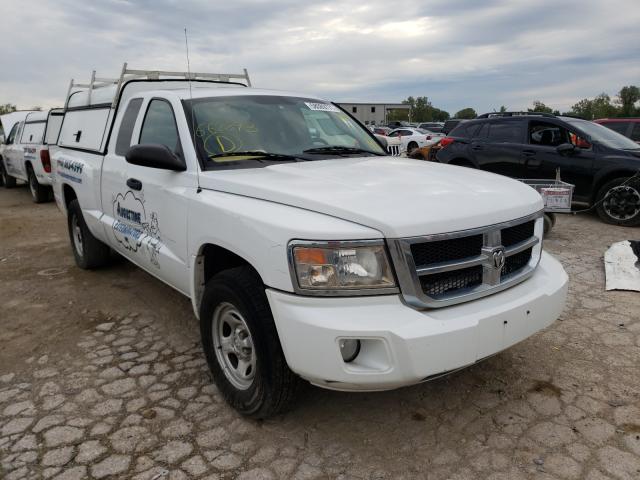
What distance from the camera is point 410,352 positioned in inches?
83.0

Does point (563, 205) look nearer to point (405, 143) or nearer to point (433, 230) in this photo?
point (433, 230)

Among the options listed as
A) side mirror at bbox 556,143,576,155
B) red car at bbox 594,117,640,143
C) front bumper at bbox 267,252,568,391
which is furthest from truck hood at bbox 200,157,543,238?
red car at bbox 594,117,640,143

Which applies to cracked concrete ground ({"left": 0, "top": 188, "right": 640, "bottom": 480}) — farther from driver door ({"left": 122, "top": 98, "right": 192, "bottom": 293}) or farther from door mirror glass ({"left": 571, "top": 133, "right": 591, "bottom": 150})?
door mirror glass ({"left": 571, "top": 133, "right": 591, "bottom": 150})

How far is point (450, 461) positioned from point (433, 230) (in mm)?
1139

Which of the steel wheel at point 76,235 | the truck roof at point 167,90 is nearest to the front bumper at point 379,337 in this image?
the truck roof at point 167,90

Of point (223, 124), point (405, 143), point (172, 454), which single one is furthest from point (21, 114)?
point (405, 143)

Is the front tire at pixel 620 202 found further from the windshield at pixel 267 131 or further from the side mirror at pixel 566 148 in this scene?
the windshield at pixel 267 131

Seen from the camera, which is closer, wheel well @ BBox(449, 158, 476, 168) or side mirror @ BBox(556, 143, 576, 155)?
side mirror @ BBox(556, 143, 576, 155)

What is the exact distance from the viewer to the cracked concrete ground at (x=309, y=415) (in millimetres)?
2443

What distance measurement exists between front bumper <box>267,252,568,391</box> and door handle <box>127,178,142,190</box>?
181 cm

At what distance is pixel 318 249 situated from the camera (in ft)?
7.26

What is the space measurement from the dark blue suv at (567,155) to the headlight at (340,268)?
6675 mm

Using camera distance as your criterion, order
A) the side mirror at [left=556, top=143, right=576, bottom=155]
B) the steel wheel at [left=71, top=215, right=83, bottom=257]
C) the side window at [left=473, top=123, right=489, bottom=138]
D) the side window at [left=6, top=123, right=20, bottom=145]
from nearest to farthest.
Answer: the steel wheel at [left=71, top=215, right=83, bottom=257] < the side mirror at [left=556, top=143, right=576, bottom=155] < the side window at [left=473, top=123, right=489, bottom=138] < the side window at [left=6, top=123, right=20, bottom=145]

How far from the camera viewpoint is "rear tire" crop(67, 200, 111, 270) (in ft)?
17.5
